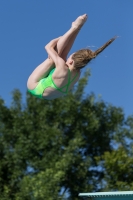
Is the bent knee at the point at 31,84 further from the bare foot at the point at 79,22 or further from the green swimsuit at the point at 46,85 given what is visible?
the bare foot at the point at 79,22

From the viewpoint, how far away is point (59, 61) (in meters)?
5.73

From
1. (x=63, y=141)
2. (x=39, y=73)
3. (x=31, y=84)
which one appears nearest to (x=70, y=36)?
(x=39, y=73)

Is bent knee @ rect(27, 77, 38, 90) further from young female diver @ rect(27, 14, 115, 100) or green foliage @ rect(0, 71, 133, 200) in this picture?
green foliage @ rect(0, 71, 133, 200)

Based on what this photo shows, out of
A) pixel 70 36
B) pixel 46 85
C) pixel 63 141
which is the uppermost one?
pixel 63 141

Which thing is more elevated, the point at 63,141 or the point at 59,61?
the point at 63,141

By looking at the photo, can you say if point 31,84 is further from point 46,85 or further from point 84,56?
point 84,56

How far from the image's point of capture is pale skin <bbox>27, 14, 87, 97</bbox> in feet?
18.8

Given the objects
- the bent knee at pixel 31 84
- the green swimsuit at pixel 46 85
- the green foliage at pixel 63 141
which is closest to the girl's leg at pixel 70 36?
the green swimsuit at pixel 46 85

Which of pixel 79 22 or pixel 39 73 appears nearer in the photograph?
pixel 79 22

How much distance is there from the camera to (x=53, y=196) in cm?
2053

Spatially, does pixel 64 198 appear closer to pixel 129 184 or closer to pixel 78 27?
pixel 129 184

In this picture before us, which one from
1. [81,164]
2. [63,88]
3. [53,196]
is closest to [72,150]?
[81,164]

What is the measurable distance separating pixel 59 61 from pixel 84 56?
27 cm

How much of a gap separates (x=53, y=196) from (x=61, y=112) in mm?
4251
